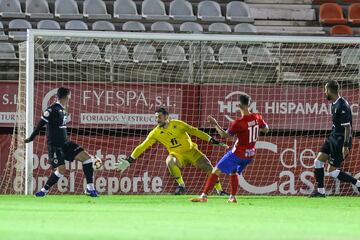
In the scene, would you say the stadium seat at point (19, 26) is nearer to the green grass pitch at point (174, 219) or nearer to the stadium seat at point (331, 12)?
the green grass pitch at point (174, 219)

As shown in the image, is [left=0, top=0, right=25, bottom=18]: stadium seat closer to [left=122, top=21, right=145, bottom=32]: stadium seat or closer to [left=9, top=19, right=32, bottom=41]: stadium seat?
[left=9, top=19, right=32, bottom=41]: stadium seat

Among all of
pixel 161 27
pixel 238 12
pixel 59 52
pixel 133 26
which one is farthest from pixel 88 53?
pixel 238 12

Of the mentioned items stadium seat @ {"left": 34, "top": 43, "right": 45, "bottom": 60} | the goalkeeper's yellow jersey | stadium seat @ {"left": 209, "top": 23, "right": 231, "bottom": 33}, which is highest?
→ stadium seat @ {"left": 209, "top": 23, "right": 231, "bottom": 33}

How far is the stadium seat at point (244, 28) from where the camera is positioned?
23.2 meters

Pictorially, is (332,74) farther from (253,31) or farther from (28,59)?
(28,59)

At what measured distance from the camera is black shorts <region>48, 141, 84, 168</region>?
1705 centimetres

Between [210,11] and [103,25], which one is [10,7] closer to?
[103,25]

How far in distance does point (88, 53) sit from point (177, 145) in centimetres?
336

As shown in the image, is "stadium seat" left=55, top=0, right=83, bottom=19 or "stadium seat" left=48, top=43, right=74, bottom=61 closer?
"stadium seat" left=48, top=43, right=74, bottom=61

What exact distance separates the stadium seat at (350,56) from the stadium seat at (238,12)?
3.25m

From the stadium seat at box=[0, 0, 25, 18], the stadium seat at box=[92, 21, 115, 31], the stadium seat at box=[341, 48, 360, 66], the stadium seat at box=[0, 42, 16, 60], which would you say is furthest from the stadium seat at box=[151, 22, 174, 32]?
the stadium seat at box=[341, 48, 360, 66]

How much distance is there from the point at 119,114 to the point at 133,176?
1.25 metres

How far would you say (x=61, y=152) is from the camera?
17094 mm

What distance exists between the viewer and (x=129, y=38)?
61.7 ft
